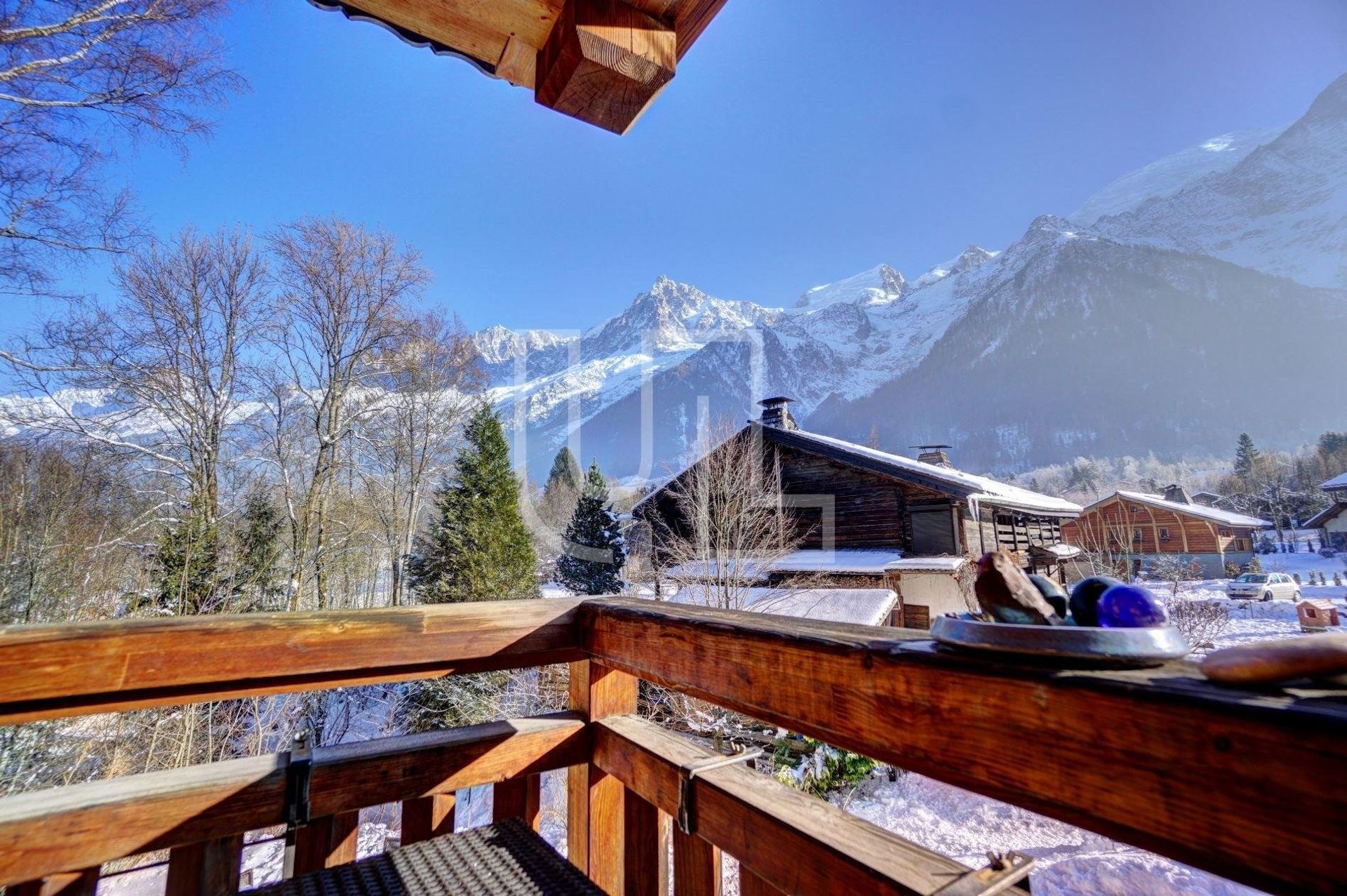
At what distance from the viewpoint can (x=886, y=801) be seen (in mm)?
5477

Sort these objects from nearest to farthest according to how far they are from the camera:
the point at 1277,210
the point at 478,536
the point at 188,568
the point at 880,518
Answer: the point at 188,568, the point at 880,518, the point at 478,536, the point at 1277,210

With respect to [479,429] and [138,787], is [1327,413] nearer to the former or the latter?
[479,429]

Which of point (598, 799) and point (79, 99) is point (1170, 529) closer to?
point (598, 799)

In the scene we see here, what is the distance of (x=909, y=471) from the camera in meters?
9.91

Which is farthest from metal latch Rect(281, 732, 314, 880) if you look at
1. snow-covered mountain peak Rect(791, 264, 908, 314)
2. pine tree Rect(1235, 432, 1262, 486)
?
snow-covered mountain peak Rect(791, 264, 908, 314)

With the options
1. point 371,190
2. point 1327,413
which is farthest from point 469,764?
point 1327,413

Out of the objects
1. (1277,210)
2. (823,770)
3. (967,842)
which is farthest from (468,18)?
(1277,210)

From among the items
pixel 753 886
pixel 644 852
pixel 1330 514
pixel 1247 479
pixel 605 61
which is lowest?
pixel 644 852

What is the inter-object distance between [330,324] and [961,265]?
14008cm

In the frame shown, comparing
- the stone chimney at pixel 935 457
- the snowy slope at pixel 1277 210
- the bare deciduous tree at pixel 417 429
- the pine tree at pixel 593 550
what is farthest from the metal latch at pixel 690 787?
the snowy slope at pixel 1277 210

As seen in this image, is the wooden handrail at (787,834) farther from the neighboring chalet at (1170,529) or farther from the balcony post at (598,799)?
the neighboring chalet at (1170,529)

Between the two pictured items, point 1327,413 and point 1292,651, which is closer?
point 1292,651

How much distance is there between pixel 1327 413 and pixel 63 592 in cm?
10128

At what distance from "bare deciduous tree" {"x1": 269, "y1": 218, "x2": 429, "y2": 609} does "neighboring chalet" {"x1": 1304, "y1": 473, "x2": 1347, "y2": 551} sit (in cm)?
3154
